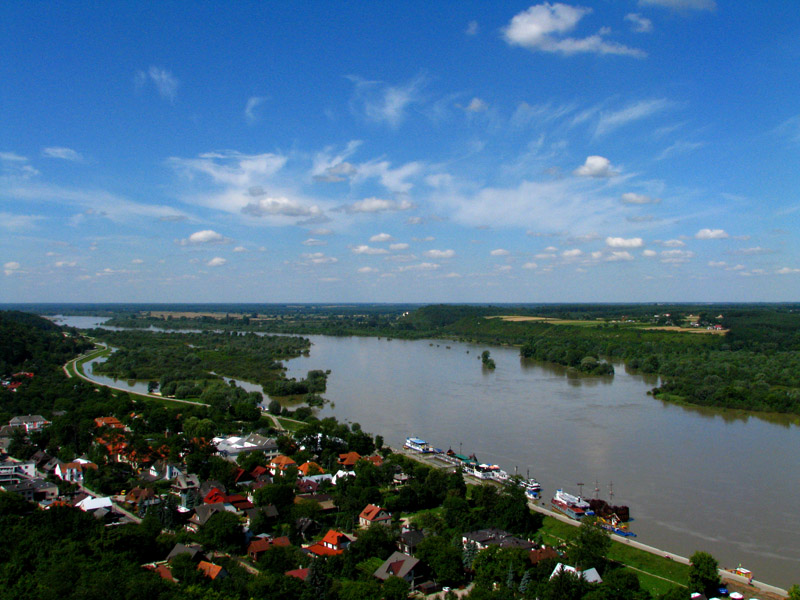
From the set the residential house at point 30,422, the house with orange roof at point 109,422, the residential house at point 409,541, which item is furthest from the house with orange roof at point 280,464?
the residential house at point 30,422

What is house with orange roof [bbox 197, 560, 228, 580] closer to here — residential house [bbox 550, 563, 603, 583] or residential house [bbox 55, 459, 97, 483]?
residential house [bbox 550, 563, 603, 583]

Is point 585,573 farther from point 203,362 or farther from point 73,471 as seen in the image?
point 203,362

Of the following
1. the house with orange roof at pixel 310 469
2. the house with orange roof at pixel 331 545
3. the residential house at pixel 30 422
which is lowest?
the house with orange roof at pixel 331 545

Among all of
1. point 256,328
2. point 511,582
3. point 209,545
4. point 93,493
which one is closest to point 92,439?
point 93,493

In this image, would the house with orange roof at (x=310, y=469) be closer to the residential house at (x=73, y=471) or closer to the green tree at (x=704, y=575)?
the residential house at (x=73, y=471)

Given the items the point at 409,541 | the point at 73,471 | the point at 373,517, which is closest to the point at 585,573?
the point at 409,541

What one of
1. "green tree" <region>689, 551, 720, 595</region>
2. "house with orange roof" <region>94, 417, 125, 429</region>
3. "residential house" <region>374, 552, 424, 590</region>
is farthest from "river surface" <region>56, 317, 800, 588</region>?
"house with orange roof" <region>94, 417, 125, 429</region>
